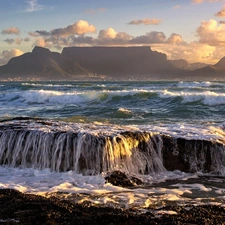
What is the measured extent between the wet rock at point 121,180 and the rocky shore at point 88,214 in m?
1.72

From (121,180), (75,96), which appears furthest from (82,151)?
(75,96)

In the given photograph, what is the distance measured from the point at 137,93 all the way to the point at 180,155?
A: 71.1ft

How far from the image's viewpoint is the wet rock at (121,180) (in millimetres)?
8312

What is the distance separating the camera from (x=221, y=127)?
40.9 ft

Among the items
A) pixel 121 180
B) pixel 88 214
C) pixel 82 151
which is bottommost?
pixel 121 180

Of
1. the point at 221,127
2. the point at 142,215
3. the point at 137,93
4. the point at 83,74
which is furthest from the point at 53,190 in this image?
the point at 83,74

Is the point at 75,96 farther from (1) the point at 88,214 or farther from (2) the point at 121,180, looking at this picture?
(1) the point at 88,214

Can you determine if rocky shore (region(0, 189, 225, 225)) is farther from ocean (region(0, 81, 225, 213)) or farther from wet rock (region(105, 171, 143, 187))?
wet rock (region(105, 171, 143, 187))

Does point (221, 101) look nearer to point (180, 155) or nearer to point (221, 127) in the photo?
point (221, 127)

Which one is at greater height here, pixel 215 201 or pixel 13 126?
pixel 13 126

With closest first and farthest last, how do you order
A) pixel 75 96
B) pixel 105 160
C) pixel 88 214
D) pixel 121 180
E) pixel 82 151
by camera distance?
1. pixel 88 214
2. pixel 121 180
3. pixel 105 160
4. pixel 82 151
5. pixel 75 96

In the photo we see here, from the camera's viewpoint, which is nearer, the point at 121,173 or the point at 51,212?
the point at 51,212

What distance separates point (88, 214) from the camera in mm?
5941

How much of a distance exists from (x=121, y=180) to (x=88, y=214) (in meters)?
2.56
